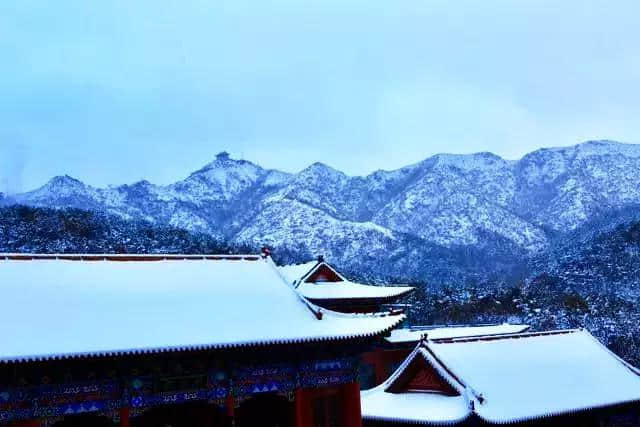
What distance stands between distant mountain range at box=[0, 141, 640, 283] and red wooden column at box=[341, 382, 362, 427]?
59401 mm

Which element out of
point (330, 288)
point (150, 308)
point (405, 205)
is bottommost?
point (150, 308)

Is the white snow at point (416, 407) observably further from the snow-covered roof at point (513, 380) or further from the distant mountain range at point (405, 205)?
the distant mountain range at point (405, 205)

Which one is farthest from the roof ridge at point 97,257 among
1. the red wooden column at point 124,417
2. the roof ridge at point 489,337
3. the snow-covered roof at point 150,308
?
the roof ridge at point 489,337

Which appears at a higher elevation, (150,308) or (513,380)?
(150,308)

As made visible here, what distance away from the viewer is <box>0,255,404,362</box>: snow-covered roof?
12602mm

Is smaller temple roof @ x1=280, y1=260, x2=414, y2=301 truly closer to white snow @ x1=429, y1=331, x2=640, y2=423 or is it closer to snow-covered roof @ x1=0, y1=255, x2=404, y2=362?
white snow @ x1=429, y1=331, x2=640, y2=423

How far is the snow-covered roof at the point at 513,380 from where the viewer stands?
17547 millimetres

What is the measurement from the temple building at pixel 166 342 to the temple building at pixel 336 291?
41.3 feet

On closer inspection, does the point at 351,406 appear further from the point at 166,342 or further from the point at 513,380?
the point at 166,342

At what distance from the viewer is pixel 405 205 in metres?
105

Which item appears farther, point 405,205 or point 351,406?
point 405,205

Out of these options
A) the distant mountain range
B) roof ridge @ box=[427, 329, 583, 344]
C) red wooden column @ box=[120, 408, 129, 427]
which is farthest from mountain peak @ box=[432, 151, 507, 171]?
red wooden column @ box=[120, 408, 129, 427]

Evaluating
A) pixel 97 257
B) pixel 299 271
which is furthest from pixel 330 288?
pixel 97 257

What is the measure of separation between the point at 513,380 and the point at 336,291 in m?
13.2
